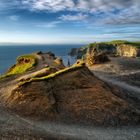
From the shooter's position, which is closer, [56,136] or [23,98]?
[56,136]

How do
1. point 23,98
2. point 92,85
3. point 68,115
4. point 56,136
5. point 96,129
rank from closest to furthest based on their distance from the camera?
point 56,136
point 96,129
point 68,115
point 23,98
point 92,85

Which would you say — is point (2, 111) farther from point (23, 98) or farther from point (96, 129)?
point (96, 129)

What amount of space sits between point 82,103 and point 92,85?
436 centimetres

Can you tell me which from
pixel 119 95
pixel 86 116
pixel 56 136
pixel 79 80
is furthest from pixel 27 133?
pixel 119 95

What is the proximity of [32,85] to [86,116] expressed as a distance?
349 inches

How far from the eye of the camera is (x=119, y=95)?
1638 inches

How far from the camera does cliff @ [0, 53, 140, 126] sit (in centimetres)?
3462

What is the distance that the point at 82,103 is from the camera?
120 ft

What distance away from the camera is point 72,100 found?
37.1 metres

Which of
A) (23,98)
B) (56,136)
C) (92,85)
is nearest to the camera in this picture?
(56,136)

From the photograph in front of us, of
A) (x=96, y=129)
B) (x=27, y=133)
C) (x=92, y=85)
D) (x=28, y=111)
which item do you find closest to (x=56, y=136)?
(x=27, y=133)

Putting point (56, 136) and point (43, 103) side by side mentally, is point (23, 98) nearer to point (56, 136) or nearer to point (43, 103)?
point (43, 103)

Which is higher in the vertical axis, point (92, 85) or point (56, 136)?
point (92, 85)

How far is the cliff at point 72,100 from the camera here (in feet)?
114
